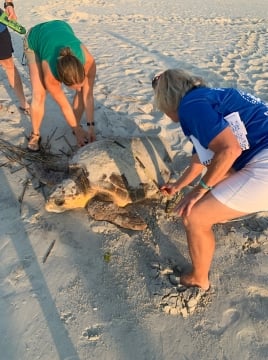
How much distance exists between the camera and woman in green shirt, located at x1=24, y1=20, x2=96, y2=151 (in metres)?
2.46

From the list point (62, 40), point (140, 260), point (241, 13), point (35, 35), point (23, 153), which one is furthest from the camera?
point (241, 13)

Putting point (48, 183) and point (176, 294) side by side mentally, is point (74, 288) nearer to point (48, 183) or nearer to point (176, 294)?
point (176, 294)

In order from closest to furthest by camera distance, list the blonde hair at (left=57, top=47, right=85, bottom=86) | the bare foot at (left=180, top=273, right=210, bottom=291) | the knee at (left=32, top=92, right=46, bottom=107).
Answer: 1. the bare foot at (left=180, top=273, right=210, bottom=291)
2. the blonde hair at (left=57, top=47, right=85, bottom=86)
3. the knee at (left=32, top=92, right=46, bottom=107)

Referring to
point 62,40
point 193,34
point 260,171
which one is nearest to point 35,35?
point 62,40

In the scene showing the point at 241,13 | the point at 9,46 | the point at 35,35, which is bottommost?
the point at 241,13

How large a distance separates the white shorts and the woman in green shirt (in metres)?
1.23

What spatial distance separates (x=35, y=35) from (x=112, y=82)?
5.64ft

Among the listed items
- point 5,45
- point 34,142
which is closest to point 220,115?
point 34,142

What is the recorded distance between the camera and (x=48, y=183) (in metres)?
2.85

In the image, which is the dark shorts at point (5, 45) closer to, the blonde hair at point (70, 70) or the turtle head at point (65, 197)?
the blonde hair at point (70, 70)

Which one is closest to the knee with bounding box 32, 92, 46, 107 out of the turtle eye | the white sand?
the white sand

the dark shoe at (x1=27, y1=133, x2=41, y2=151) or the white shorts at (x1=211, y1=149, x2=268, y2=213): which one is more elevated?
the white shorts at (x1=211, y1=149, x2=268, y2=213)

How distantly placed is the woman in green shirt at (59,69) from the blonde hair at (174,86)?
33.5 inches

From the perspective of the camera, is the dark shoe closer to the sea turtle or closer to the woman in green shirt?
the woman in green shirt
